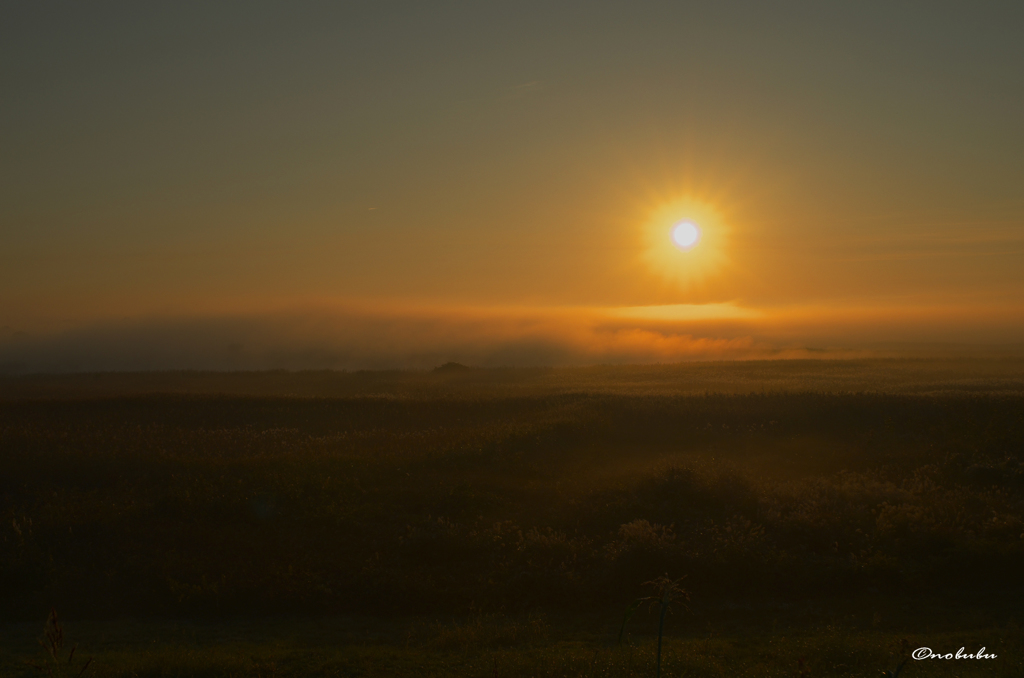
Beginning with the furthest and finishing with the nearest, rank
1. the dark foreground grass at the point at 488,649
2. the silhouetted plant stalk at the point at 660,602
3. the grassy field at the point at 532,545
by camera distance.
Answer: the grassy field at the point at 532,545, the dark foreground grass at the point at 488,649, the silhouetted plant stalk at the point at 660,602

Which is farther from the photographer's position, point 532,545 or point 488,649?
point 532,545

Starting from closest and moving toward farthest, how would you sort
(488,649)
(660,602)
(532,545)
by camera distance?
(660,602)
(488,649)
(532,545)

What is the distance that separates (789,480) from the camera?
21297 mm

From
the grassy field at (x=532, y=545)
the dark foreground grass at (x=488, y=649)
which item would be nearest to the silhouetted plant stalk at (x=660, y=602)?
the grassy field at (x=532, y=545)

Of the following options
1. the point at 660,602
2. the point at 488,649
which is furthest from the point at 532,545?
the point at 660,602

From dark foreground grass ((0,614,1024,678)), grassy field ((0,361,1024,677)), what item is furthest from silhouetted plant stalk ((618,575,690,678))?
dark foreground grass ((0,614,1024,678))

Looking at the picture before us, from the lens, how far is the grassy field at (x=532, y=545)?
38.5 feet

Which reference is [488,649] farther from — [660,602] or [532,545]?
[660,602]

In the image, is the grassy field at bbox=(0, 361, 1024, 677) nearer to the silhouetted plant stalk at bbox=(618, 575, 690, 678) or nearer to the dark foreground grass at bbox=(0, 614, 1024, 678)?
the dark foreground grass at bbox=(0, 614, 1024, 678)

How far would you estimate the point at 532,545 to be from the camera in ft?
53.7

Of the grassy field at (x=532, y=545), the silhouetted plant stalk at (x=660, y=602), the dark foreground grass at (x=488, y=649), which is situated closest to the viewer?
the silhouetted plant stalk at (x=660, y=602)

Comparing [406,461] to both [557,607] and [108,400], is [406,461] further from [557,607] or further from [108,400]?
[108,400]

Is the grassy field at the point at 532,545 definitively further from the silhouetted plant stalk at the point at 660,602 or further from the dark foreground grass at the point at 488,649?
the silhouetted plant stalk at the point at 660,602

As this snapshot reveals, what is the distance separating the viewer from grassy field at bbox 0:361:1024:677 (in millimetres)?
11742
